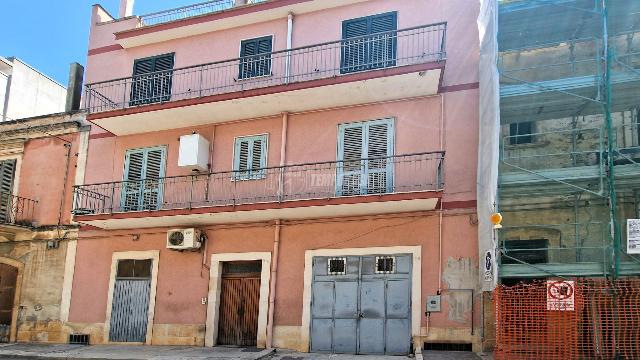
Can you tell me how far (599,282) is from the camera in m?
10.9

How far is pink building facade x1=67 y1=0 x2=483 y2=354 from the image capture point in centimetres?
1323

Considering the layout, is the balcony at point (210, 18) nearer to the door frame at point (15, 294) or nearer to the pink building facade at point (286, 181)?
the pink building facade at point (286, 181)

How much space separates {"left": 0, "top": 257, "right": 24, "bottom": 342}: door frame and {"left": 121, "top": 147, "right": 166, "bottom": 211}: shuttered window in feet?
12.8

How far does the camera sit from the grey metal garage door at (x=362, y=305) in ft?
43.0

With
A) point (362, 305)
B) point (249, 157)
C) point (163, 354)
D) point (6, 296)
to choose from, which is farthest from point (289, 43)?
point (6, 296)

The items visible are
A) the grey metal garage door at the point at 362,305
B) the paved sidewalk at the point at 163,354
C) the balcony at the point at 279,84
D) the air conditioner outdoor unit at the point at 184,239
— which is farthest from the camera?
the air conditioner outdoor unit at the point at 184,239

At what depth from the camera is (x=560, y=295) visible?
1055cm

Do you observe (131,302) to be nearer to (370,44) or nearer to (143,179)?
(143,179)

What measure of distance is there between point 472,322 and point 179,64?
10.3 meters

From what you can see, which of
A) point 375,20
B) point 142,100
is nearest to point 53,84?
point 142,100

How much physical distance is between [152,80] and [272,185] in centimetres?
509

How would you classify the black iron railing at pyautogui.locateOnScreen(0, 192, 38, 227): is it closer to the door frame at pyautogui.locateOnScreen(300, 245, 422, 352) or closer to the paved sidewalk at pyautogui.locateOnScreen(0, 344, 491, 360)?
the paved sidewalk at pyautogui.locateOnScreen(0, 344, 491, 360)

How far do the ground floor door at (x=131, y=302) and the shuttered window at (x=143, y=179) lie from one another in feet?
4.97

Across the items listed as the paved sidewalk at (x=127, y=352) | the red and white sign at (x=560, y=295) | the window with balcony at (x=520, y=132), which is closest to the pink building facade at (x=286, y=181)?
the paved sidewalk at (x=127, y=352)
